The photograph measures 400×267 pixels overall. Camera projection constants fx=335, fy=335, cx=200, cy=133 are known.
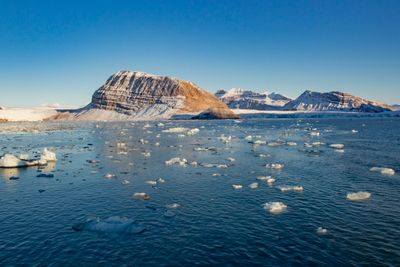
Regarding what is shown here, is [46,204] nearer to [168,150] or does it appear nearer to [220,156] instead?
[220,156]

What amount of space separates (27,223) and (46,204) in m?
3.17

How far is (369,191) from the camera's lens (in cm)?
2203

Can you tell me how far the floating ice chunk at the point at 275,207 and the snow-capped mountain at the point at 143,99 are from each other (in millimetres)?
149412

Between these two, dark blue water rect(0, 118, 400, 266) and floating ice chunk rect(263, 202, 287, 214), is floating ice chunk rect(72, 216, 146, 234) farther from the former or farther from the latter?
floating ice chunk rect(263, 202, 287, 214)

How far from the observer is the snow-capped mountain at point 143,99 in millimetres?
174250

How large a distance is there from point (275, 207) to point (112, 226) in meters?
8.76

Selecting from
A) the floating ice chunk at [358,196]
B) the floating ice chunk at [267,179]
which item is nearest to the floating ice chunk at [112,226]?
the floating ice chunk at [267,179]

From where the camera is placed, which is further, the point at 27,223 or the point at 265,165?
the point at 265,165

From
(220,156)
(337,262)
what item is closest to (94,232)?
(337,262)

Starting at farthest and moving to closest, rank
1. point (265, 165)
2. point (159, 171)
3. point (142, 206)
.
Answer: point (265, 165) → point (159, 171) → point (142, 206)

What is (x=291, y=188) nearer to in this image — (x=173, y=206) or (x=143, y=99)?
(x=173, y=206)

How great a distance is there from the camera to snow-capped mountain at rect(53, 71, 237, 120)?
174250 millimetres

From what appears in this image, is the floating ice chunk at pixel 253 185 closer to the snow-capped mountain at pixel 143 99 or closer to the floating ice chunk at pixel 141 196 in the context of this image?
the floating ice chunk at pixel 141 196

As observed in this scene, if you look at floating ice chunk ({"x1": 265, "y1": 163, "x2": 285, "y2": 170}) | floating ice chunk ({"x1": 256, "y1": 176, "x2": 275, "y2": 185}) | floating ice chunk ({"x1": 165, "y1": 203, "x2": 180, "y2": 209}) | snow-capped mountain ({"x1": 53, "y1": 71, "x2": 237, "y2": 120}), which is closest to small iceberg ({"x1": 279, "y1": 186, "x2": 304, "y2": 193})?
floating ice chunk ({"x1": 256, "y1": 176, "x2": 275, "y2": 185})
